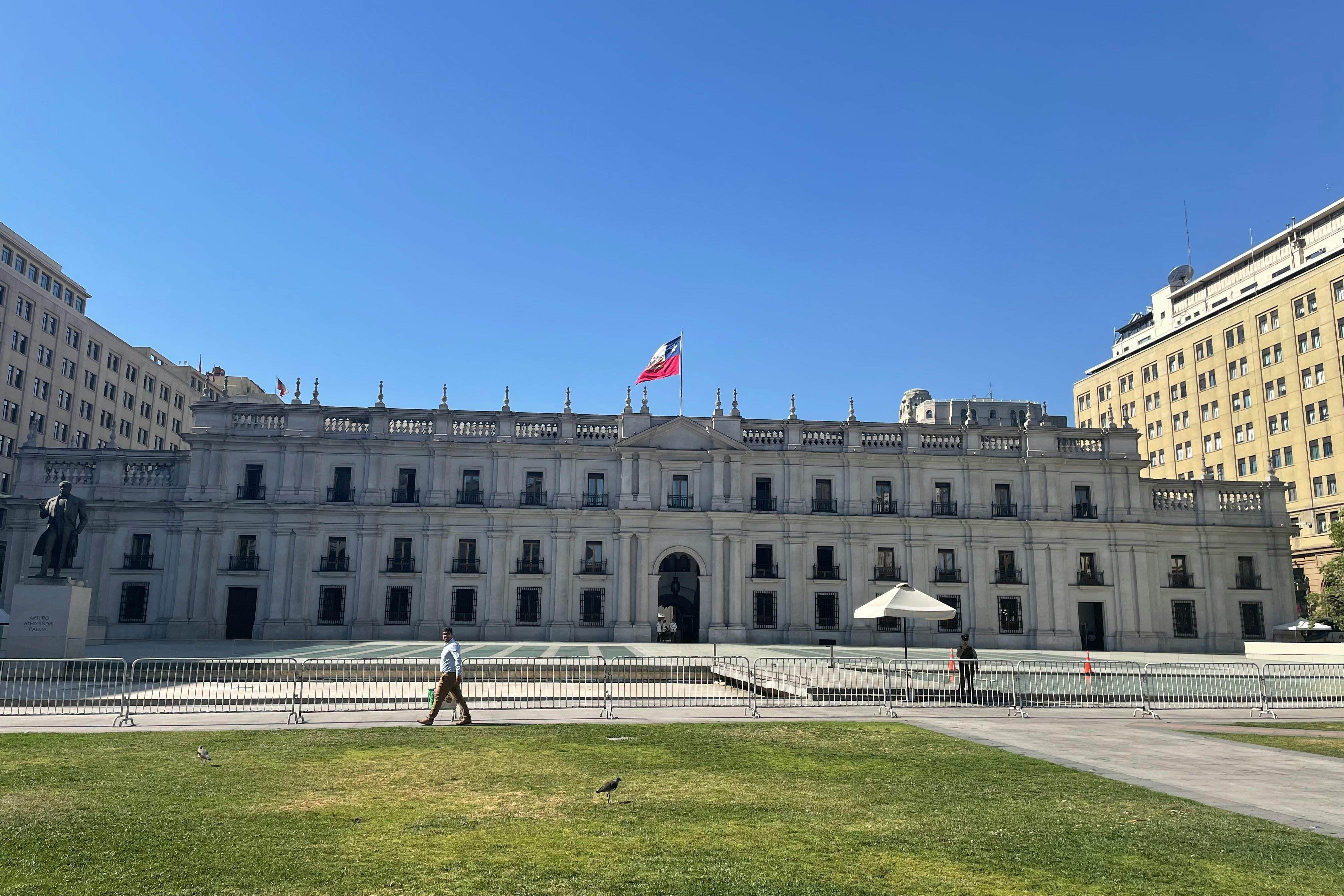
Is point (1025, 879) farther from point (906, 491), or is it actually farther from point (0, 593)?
point (0, 593)

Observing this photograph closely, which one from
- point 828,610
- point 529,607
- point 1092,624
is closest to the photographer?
point 529,607

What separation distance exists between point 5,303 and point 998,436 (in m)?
65.2

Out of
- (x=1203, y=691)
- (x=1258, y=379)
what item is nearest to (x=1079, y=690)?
(x=1203, y=691)

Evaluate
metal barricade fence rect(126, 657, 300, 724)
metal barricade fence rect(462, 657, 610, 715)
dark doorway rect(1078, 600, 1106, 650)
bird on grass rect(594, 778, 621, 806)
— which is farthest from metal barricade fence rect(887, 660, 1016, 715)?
dark doorway rect(1078, 600, 1106, 650)

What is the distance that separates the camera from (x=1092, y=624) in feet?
166

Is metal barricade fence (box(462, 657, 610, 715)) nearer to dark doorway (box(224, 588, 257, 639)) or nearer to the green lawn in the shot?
the green lawn

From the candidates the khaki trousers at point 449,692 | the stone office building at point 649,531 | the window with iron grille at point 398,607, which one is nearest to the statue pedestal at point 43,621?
the khaki trousers at point 449,692

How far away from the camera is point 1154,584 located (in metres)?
51.1

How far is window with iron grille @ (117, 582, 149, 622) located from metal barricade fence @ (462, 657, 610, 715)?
31.7 meters

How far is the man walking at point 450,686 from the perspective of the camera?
16641 mm

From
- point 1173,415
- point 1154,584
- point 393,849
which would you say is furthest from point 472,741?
point 1173,415

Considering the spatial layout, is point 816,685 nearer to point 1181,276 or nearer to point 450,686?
point 450,686

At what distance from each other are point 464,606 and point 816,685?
104ft

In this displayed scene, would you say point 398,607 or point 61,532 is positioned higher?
point 61,532
